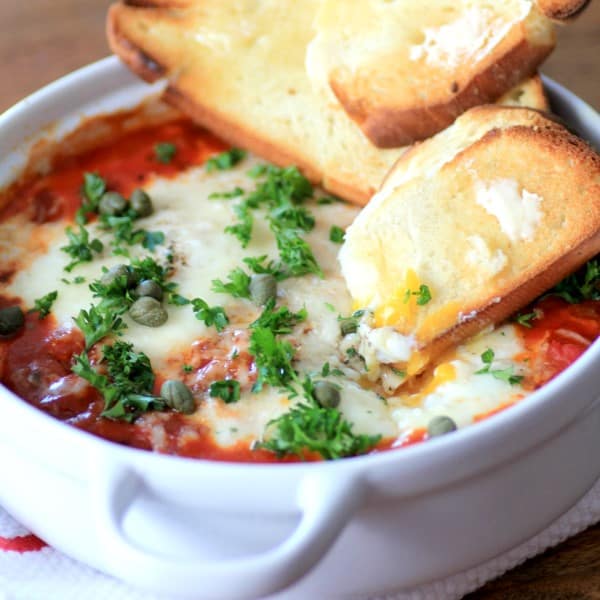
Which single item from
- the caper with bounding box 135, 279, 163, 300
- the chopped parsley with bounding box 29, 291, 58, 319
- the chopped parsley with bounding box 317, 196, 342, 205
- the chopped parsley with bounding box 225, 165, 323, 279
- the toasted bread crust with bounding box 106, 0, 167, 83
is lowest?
the chopped parsley with bounding box 317, 196, 342, 205

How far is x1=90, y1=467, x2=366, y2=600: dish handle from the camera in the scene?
1721 millimetres

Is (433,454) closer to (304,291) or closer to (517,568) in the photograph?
(517,568)

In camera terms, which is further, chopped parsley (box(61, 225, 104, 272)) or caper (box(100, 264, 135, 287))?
chopped parsley (box(61, 225, 104, 272))

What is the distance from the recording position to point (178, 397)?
2.20m

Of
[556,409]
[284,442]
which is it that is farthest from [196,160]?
[556,409]

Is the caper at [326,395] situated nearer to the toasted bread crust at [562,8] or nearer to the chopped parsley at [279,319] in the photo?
the chopped parsley at [279,319]

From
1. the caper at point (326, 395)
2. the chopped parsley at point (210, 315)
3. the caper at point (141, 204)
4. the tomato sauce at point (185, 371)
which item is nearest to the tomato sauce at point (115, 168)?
the caper at point (141, 204)

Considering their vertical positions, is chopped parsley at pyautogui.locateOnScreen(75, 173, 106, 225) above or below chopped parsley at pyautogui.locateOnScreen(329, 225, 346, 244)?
above

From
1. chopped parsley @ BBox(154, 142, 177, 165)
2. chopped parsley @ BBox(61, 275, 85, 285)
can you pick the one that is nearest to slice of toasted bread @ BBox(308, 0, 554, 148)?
chopped parsley @ BBox(154, 142, 177, 165)

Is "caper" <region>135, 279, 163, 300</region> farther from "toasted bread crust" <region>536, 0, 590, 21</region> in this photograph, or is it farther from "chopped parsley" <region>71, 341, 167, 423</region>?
"toasted bread crust" <region>536, 0, 590, 21</region>

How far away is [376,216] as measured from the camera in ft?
8.23

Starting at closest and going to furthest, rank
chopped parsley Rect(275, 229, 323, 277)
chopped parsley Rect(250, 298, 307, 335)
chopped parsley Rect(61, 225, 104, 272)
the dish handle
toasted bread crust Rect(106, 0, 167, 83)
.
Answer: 1. the dish handle
2. chopped parsley Rect(250, 298, 307, 335)
3. chopped parsley Rect(275, 229, 323, 277)
4. chopped parsley Rect(61, 225, 104, 272)
5. toasted bread crust Rect(106, 0, 167, 83)

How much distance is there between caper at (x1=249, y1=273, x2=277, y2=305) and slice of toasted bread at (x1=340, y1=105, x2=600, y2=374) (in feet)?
0.64

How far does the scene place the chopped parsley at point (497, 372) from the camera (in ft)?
7.13
